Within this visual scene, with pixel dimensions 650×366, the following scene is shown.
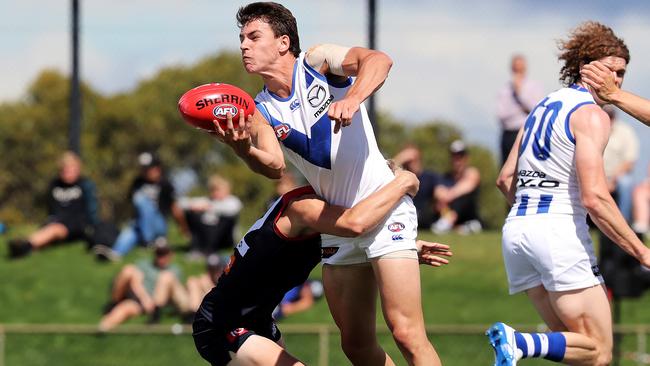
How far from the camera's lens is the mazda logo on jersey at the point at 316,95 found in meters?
6.23

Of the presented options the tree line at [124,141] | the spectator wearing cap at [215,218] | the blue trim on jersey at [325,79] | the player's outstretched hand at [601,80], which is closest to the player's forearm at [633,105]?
the player's outstretched hand at [601,80]

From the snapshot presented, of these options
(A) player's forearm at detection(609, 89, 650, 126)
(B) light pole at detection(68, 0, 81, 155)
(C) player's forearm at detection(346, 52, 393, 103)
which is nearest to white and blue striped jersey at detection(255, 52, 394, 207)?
(C) player's forearm at detection(346, 52, 393, 103)

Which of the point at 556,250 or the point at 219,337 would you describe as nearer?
the point at 219,337

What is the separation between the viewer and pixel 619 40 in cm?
664

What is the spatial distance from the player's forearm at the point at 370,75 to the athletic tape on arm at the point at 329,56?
0.57 feet

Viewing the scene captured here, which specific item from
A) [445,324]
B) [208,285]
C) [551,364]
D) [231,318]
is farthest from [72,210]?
[231,318]

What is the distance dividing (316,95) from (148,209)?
29.7 ft

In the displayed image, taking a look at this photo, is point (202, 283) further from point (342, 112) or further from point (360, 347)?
point (342, 112)

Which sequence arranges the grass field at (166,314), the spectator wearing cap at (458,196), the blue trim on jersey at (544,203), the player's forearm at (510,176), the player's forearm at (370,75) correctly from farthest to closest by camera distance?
the spectator wearing cap at (458,196) < the grass field at (166,314) < the player's forearm at (510,176) < the blue trim on jersey at (544,203) < the player's forearm at (370,75)

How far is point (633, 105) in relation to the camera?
6.39 m

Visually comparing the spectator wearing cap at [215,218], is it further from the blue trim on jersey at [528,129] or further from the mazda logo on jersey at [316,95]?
the mazda logo on jersey at [316,95]

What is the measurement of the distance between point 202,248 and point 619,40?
931 cm

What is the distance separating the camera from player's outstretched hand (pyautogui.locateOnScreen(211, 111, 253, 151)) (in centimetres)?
577

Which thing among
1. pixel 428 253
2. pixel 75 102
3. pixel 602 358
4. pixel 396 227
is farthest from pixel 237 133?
pixel 75 102
